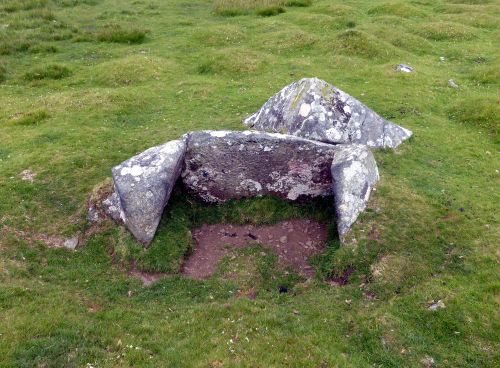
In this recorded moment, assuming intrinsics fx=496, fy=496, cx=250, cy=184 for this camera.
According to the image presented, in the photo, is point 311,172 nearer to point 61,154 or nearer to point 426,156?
point 426,156

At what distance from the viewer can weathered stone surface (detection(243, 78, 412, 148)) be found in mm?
14648

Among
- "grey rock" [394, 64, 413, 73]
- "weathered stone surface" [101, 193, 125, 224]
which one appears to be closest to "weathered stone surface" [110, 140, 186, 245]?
"weathered stone surface" [101, 193, 125, 224]

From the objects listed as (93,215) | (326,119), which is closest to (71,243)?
(93,215)

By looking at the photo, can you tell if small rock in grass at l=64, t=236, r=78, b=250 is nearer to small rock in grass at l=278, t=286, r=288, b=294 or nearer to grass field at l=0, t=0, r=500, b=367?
grass field at l=0, t=0, r=500, b=367

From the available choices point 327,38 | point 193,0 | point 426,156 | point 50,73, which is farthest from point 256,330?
point 193,0

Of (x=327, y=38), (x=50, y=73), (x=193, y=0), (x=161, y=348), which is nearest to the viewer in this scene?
(x=161, y=348)

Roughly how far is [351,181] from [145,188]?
5.02 m

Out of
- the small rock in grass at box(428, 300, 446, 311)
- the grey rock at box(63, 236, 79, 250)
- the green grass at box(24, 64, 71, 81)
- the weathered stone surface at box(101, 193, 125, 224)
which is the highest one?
the green grass at box(24, 64, 71, 81)

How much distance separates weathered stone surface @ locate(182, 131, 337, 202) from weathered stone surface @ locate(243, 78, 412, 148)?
161cm

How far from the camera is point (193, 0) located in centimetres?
3756

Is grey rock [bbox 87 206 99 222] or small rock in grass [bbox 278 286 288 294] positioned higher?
grey rock [bbox 87 206 99 222]

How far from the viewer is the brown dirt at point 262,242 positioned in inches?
453

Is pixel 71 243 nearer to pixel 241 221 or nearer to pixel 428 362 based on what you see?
pixel 241 221

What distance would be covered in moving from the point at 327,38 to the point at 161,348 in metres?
21.3
